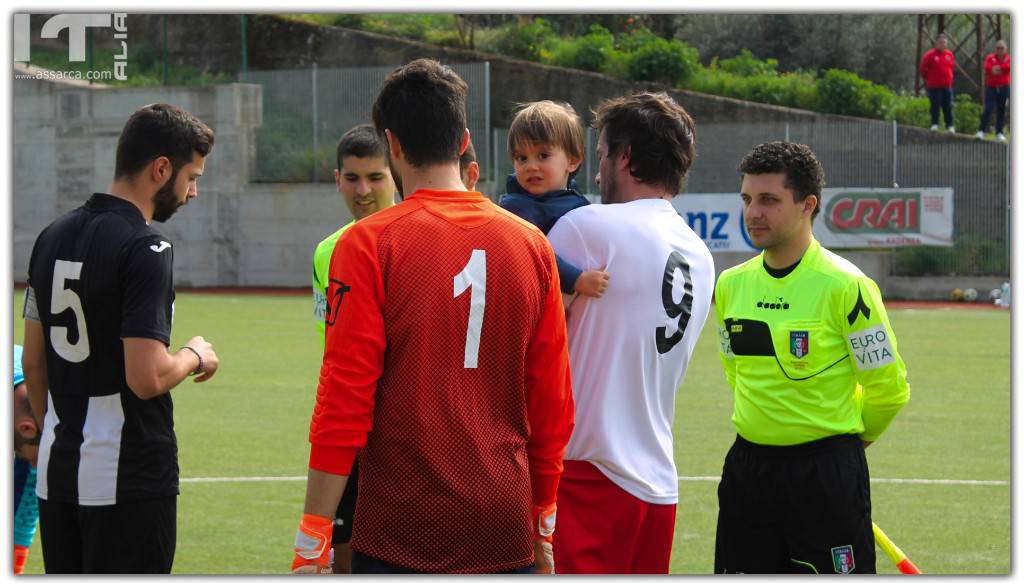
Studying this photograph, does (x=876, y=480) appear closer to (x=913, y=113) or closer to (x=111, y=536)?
(x=111, y=536)

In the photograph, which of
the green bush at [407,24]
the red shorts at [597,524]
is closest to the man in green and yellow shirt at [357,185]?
the red shorts at [597,524]

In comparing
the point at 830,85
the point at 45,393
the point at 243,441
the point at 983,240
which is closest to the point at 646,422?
the point at 45,393

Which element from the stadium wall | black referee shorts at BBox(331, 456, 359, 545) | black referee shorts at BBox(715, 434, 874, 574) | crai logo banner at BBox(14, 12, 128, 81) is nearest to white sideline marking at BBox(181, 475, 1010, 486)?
black referee shorts at BBox(331, 456, 359, 545)

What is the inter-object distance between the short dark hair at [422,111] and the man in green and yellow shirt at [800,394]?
1.96 m

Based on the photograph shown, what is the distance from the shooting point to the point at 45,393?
4156 millimetres

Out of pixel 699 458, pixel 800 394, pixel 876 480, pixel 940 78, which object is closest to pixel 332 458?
pixel 800 394

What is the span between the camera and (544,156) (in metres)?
4.31

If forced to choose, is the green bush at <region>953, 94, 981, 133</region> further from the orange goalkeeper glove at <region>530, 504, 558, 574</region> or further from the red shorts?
the orange goalkeeper glove at <region>530, 504, 558, 574</region>

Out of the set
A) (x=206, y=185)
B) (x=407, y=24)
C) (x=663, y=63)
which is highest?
(x=407, y=24)

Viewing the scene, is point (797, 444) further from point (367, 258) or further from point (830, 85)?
point (830, 85)

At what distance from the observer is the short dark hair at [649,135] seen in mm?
3730

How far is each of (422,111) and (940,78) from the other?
29.1 metres

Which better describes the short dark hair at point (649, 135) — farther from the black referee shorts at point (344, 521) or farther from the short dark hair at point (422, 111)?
the black referee shorts at point (344, 521)

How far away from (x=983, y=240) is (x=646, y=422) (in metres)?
26.8
